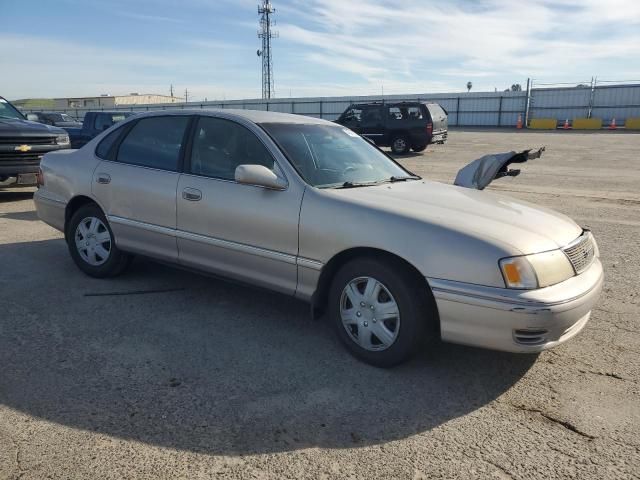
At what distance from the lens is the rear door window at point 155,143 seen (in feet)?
15.3

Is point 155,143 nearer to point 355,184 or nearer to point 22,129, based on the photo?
point 355,184

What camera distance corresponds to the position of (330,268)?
12.1ft

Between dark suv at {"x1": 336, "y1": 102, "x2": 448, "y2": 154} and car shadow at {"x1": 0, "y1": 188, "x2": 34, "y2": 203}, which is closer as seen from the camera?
car shadow at {"x1": 0, "y1": 188, "x2": 34, "y2": 203}

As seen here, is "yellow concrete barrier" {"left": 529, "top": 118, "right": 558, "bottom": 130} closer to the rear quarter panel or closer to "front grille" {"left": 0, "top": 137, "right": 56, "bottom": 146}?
"front grille" {"left": 0, "top": 137, "right": 56, "bottom": 146}

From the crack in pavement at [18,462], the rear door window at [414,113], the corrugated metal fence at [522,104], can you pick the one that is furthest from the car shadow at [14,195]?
the corrugated metal fence at [522,104]

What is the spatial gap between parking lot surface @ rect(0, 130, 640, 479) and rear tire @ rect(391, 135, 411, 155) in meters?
15.5

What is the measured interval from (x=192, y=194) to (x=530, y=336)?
2646 millimetres

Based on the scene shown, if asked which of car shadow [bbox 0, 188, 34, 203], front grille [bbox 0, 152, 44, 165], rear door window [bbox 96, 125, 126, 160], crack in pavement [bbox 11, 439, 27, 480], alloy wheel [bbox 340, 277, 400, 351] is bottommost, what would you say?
crack in pavement [bbox 11, 439, 27, 480]

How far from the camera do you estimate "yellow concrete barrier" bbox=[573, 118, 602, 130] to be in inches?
1390

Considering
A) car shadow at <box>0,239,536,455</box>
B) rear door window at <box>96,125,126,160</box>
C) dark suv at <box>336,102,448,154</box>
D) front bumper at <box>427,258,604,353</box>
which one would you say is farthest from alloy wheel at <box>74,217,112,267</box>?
dark suv at <box>336,102,448,154</box>

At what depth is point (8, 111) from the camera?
10.7 meters

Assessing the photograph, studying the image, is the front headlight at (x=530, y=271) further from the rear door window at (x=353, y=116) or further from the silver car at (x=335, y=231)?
the rear door window at (x=353, y=116)

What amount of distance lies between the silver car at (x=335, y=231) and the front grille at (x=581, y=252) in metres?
0.01

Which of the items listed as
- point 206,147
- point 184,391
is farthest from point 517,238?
point 206,147
